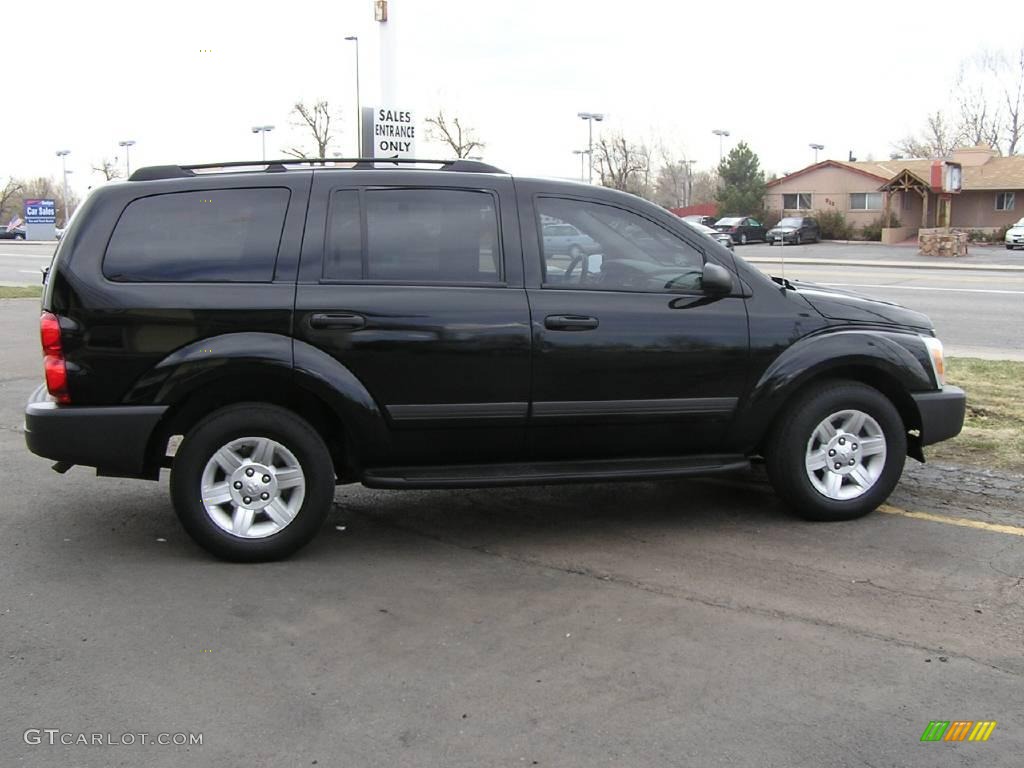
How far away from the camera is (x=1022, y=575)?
15.4 ft

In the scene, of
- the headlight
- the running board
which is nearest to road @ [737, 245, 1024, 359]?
the headlight

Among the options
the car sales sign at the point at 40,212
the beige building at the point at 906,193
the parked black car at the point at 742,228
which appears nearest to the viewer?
the parked black car at the point at 742,228

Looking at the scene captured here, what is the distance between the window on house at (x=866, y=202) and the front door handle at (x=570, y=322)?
2280 inches

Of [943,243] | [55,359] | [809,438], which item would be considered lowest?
[809,438]

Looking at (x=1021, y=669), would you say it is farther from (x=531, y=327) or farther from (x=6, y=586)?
(x=6, y=586)

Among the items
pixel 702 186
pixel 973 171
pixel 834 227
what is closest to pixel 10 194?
pixel 702 186

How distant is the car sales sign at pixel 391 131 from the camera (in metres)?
10.8

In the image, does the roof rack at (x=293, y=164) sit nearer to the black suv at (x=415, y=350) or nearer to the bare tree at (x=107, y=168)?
the black suv at (x=415, y=350)

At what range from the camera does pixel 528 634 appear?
13.4 feet

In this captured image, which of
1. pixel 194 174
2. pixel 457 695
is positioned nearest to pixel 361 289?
pixel 194 174

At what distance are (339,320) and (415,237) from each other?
1.94 feet

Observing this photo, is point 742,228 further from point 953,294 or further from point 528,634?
point 528,634

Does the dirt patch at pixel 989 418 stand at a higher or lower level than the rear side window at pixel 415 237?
lower

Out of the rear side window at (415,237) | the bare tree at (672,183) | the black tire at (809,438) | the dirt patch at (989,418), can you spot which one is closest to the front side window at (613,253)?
the rear side window at (415,237)
